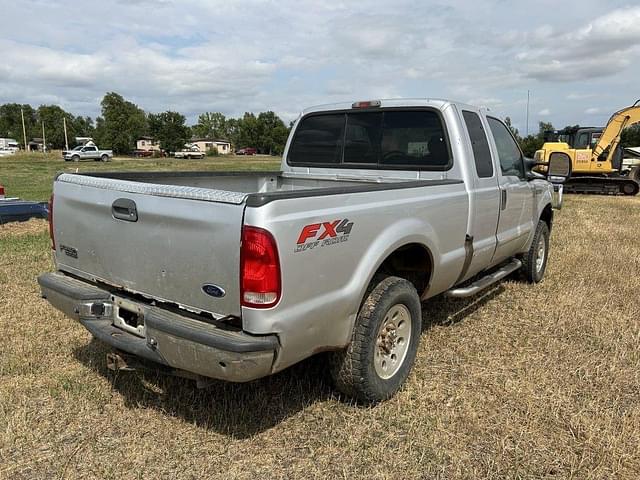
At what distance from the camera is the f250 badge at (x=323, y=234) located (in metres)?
2.62

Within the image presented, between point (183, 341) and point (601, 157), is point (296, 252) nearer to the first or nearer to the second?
point (183, 341)

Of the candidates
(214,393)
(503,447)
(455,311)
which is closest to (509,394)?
(503,447)

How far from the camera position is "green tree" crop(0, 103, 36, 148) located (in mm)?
105250

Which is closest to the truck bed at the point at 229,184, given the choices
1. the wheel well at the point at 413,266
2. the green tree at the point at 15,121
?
the wheel well at the point at 413,266

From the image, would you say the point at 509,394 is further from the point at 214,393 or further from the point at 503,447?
the point at 214,393

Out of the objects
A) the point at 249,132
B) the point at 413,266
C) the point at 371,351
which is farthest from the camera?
the point at 249,132

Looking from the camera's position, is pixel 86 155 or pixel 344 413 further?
pixel 86 155

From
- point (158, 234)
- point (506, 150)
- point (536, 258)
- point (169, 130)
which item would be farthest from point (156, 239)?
point (169, 130)

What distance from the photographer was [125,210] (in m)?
2.94

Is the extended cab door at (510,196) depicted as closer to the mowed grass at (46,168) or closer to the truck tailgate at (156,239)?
the truck tailgate at (156,239)

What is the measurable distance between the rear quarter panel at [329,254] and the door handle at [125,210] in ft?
2.65

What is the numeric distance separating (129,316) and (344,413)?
4.80 feet

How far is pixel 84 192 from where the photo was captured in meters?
3.24

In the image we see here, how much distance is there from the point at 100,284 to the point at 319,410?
1.62 meters
